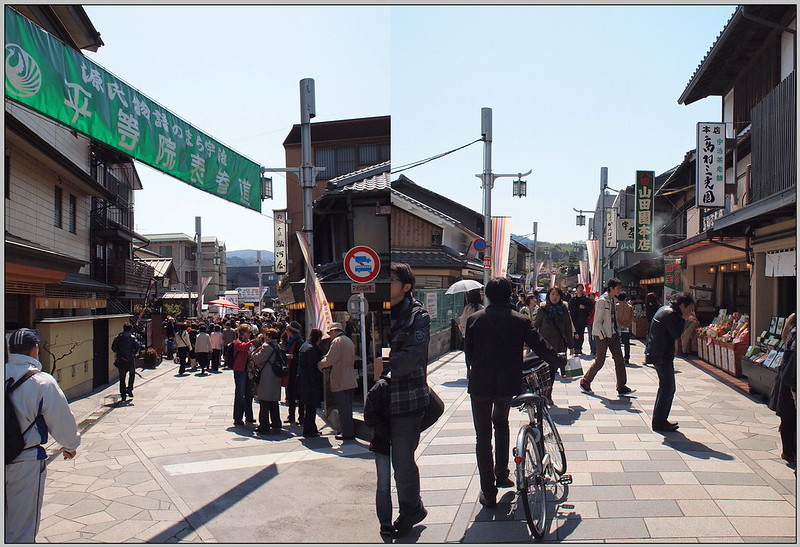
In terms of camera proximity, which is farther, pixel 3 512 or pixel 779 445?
pixel 779 445

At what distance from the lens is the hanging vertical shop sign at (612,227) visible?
2553 cm

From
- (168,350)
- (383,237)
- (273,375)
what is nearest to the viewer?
(383,237)

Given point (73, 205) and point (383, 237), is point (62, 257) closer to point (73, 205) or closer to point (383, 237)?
point (73, 205)

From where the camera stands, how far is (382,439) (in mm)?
3820

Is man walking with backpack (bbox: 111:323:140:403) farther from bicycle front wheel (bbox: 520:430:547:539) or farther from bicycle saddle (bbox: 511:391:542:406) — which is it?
bicycle front wheel (bbox: 520:430:547:539)

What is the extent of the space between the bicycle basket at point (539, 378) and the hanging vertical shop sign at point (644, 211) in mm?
15239

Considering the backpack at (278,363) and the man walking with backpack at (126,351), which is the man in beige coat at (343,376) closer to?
the backpack at (278,363)

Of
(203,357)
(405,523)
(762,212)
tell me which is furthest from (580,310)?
(203,357)

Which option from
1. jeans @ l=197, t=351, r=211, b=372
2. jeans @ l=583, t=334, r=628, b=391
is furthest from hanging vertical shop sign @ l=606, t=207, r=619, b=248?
jeans @ l=583, t=334, r=628, b=391

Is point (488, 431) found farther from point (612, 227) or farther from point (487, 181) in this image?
point (612, 227)

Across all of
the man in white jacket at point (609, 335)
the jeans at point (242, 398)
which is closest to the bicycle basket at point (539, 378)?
the man in white jacket at point (609, 335)

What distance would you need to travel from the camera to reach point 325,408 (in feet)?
29.1

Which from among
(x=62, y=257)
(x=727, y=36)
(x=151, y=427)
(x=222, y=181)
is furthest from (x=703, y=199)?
(x=62, y=257)

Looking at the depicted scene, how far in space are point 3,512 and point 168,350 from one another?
20.7m
